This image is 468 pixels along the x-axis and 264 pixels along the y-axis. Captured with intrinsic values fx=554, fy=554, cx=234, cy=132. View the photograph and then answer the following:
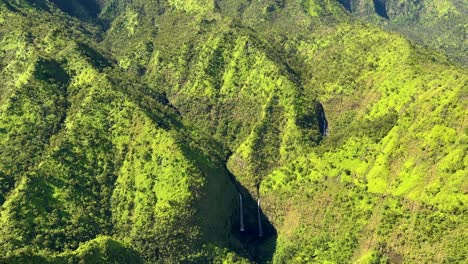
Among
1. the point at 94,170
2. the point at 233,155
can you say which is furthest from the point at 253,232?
the point at 94,170

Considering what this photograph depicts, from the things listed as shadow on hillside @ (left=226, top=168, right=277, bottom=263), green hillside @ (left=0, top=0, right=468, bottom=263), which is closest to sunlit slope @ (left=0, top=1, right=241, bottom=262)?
green hillside @ (left=0, top=0, right=468, bottom=263)

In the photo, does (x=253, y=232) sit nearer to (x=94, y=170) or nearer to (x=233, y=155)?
(x=233, y=155)

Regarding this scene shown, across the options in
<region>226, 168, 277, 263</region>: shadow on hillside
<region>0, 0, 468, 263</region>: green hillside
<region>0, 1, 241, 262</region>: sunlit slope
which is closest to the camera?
<region>0, 0, 468, 263</region>: green hillside

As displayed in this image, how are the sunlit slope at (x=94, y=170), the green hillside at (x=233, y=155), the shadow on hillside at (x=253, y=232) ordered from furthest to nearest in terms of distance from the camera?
the shadow on hillside at (x=253, y=232) < the sunlit slope at (x=94, y=170) < the green hillside at (x=233, y=155)

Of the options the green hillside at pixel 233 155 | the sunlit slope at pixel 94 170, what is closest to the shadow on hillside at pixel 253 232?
the green hillside at pixel 233 155

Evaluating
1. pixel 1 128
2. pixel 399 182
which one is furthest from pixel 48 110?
pixel 399 182

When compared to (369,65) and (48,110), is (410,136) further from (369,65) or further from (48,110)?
(48,110)

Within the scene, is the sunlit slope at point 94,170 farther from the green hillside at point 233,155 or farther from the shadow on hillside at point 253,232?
the shadow on hillside at point 253,232

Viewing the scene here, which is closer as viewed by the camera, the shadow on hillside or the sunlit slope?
the sunlit slope

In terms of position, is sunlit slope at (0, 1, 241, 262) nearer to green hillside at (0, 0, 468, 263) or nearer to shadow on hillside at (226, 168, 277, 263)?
Result: green hillside at (0, 0, 468, 263)
